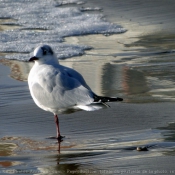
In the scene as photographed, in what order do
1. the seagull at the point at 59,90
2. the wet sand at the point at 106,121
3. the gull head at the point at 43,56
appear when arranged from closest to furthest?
the wet sand at the point at 106,121, the seagull at the point at 59,90, the gull head at the point at 43,56

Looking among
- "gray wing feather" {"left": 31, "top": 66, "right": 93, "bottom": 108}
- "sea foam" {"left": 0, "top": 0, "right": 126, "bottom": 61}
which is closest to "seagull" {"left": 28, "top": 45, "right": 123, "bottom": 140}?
"gray wing feather" {"left": 31, "top": 66, "right": 93, "bottom": 108}

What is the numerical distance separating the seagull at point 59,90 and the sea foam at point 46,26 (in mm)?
3439

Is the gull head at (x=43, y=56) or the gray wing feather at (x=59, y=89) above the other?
the gull head at (x=43, y=56)

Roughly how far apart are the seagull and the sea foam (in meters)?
3.44

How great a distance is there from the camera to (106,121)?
5.98 m

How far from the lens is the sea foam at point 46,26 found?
9.92 meters

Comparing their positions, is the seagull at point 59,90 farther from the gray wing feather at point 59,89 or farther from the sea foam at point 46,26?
the sea foam at point 46,26

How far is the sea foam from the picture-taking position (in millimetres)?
9922

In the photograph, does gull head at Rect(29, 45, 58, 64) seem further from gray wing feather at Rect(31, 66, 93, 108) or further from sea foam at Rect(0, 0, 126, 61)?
sea foam at Rect(0, 0, 126, 61)

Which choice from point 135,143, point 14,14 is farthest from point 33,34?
point 135,143

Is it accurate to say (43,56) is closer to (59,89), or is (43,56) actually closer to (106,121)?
(59,89)

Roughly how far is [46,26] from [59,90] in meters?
6.53

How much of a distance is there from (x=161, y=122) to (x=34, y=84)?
3.97 ft

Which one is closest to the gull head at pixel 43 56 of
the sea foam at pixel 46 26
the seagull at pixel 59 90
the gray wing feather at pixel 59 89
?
the seagull at pixel 59 90
